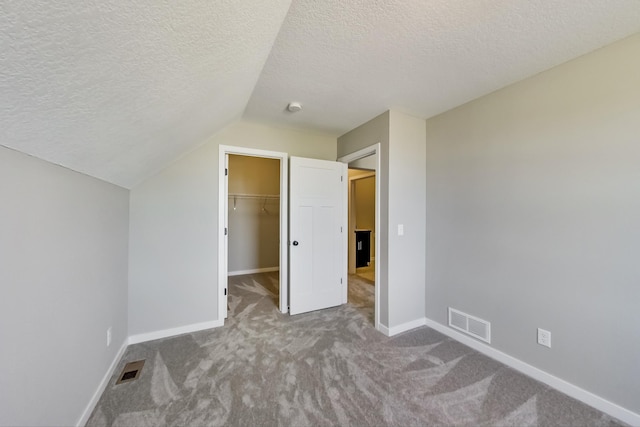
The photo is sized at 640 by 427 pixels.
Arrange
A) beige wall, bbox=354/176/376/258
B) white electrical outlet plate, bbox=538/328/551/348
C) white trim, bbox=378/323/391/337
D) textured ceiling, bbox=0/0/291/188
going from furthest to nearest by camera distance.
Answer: beige wall, bbox=354/176/376/258, white trim, bbox=378/323/391/337, white electrical outlet plate, bbox=538/328/551/348, textured ceiling, bbox=0/0/291/188

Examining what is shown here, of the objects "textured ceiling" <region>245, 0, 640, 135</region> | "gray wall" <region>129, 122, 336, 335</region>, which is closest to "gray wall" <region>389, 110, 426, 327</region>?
"textured ceiling" <region>245, 0, 640, 135</region>

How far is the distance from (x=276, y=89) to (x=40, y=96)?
167 centimetres

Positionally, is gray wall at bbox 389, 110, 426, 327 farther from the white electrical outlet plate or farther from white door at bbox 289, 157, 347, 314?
the white electrical outlet plate

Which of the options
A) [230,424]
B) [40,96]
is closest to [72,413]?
[230,424]

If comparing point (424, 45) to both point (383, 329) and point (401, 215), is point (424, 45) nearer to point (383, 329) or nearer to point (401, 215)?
point (401, 215)

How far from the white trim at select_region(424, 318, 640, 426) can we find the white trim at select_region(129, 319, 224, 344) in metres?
2.54

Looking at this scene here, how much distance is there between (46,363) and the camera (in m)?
1.13

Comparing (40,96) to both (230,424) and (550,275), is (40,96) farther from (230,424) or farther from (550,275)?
(550,275)

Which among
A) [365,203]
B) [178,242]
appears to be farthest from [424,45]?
[365,203]

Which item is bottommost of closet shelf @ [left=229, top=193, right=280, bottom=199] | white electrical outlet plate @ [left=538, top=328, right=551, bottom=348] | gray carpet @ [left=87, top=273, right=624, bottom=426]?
gray carpet @ [left=87, top=273, right=624, bottom=426]

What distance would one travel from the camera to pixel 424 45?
1.60 m

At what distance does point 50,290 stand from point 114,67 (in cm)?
112

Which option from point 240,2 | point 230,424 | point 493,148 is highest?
point 240,2

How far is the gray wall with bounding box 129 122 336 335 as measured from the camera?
2416 mm
